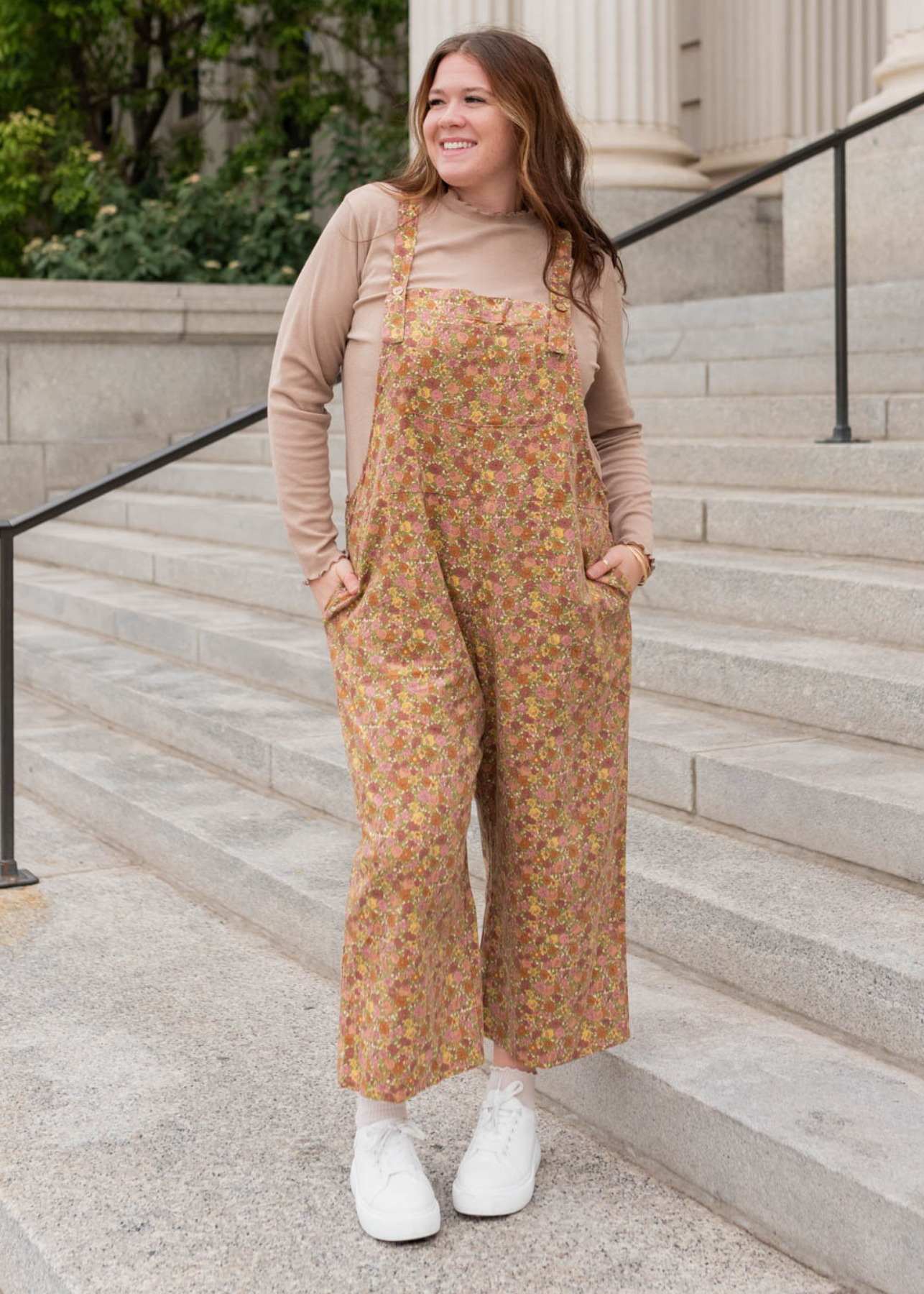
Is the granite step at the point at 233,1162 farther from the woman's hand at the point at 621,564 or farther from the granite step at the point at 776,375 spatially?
the granite step at the point at 776,375

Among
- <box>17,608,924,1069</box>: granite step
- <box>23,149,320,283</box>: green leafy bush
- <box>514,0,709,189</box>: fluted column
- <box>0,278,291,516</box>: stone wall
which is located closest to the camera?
<box>17,608,924,1069</box>: granite step

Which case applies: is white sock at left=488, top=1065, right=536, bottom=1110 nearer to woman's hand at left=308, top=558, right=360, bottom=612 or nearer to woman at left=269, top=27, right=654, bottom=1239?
woman at left=269, top=27, right=654, bottom=1239

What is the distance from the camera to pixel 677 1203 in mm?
2908

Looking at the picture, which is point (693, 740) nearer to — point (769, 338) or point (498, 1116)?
point (498, 1116)

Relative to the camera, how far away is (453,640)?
8.75 feet

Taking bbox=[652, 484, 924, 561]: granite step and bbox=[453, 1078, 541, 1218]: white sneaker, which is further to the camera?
bbox=[652, 484, 924, 561]: granite step

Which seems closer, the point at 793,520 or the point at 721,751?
the point at 721,751

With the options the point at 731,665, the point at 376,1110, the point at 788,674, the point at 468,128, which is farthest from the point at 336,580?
the point at 731,665

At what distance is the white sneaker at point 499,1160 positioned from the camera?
2.82 metres

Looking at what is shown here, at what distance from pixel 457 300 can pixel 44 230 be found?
1296cm

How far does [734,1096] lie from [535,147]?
64.8 inches

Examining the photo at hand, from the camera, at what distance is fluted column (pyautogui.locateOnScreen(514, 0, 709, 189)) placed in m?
9.82

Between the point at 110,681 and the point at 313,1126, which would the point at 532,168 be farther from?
the point at 110,681

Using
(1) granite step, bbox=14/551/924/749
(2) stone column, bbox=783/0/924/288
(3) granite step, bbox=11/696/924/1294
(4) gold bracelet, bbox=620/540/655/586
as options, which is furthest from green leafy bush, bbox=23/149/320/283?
(4) gold bracelet, bbox=620/540/655/586
